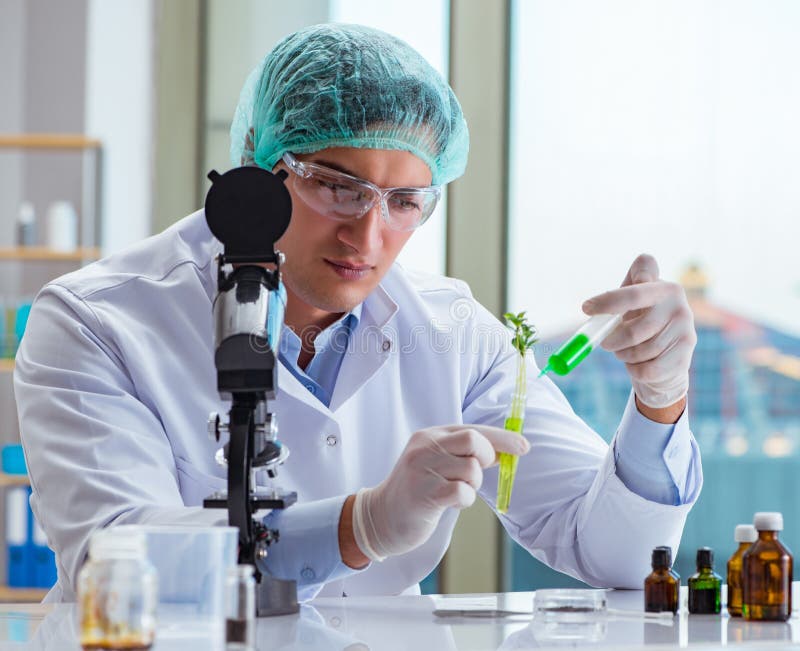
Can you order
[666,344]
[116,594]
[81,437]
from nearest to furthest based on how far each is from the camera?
[116,594] < [81,437] < [666,344]

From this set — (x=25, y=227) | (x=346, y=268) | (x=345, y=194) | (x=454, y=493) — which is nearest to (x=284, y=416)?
(x=346, y=268)

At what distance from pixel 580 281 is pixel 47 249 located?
6.24 feet

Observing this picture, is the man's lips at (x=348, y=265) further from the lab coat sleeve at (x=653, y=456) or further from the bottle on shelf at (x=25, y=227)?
the bottle on shelf at (x=25, y=227)

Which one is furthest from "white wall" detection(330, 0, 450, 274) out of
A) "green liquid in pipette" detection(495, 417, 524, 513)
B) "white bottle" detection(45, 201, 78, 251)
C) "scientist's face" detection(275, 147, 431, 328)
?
"green liquid in pipette" detection(495, 417, 524, 513)

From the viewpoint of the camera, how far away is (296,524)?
133 cm

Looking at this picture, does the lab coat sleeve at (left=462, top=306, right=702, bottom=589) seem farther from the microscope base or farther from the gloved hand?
the microscope base

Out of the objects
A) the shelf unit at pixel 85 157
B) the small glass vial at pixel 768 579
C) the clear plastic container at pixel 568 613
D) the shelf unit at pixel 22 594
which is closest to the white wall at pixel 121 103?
the shelf unit at pixel 85 157

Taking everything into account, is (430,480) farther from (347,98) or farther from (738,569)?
(347,98)

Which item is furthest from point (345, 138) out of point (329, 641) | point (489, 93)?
point (489, 93)

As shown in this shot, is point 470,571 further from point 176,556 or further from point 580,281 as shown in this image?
point 176,556

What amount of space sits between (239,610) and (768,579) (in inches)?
27.4

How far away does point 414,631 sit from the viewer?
1.18 metres

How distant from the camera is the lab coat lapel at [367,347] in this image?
1.73 metres

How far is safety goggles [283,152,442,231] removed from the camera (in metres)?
1.63
